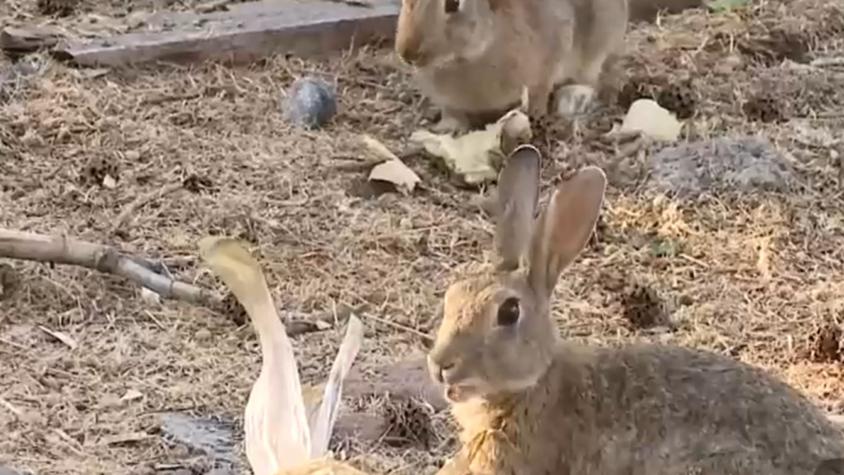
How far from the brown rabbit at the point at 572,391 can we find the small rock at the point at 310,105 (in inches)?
103

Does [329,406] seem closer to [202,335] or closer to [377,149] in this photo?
[202,335]

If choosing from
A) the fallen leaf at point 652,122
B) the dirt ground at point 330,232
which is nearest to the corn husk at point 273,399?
the dirt ground at point 330,232

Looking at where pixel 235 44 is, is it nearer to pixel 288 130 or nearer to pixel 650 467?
pixel 288 130

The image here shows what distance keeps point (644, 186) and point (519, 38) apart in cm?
82

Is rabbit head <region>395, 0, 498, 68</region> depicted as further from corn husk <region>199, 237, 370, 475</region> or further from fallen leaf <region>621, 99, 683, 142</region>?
corn husk <region>199, 237, 370, 475</region>

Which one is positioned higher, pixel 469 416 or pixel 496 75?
pixel 469 416

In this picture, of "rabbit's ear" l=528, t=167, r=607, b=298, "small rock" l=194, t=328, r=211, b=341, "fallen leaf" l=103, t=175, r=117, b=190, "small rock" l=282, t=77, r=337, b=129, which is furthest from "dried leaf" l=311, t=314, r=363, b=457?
"small rock" l=282, t=77, r=337, b=129

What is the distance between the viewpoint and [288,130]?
5969mm

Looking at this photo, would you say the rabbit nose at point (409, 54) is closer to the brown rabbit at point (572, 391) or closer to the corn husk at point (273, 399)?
the brown rabbit at point (572, 391)

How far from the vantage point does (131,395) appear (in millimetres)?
4215

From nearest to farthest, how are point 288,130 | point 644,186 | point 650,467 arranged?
→ 1. point 650,467
2. point 644,186
3. point 288,130

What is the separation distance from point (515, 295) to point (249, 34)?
3521mm

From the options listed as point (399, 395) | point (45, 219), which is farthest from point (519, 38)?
point (399, 395)

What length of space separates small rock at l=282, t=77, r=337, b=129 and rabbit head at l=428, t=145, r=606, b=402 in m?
2.61
